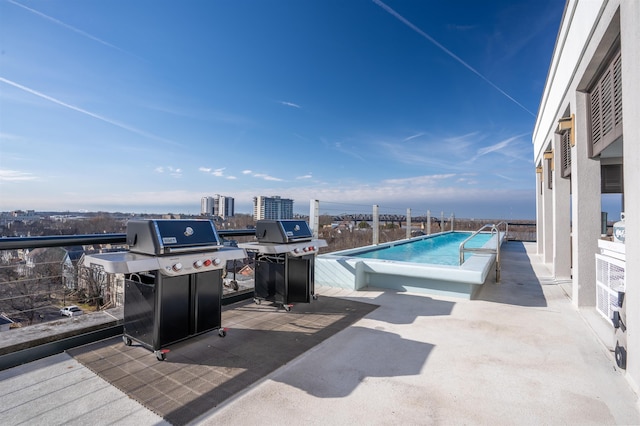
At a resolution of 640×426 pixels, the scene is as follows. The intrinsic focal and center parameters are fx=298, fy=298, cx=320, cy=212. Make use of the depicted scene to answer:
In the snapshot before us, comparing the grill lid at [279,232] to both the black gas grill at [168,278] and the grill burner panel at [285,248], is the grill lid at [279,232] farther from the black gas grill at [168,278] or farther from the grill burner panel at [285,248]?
the black gas grill at [168,278]

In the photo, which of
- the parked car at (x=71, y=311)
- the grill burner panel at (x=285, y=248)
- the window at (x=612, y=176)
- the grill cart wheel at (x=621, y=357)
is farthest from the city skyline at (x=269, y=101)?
the grill cart wheel at (x=621, y=357)

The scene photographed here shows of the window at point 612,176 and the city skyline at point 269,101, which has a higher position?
the city skyline at point 269,101

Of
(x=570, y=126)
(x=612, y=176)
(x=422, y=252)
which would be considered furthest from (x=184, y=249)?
(x=612, y=176)

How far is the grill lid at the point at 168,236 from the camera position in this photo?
2170 mm

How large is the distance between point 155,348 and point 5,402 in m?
0.77

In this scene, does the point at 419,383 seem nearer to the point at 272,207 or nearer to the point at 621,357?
the point at 621,357

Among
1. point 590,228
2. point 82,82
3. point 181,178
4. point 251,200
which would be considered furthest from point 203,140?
point 590,228

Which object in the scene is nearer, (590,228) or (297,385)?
(297,385)

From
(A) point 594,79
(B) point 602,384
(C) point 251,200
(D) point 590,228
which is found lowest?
(B) point 602,384

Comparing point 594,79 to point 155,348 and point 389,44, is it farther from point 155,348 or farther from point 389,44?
point 389,44

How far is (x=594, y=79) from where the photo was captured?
3467mm

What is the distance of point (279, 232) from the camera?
344cm

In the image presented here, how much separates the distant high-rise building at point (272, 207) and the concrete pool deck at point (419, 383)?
1859 millimetres

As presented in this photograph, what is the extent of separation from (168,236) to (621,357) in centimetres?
331
